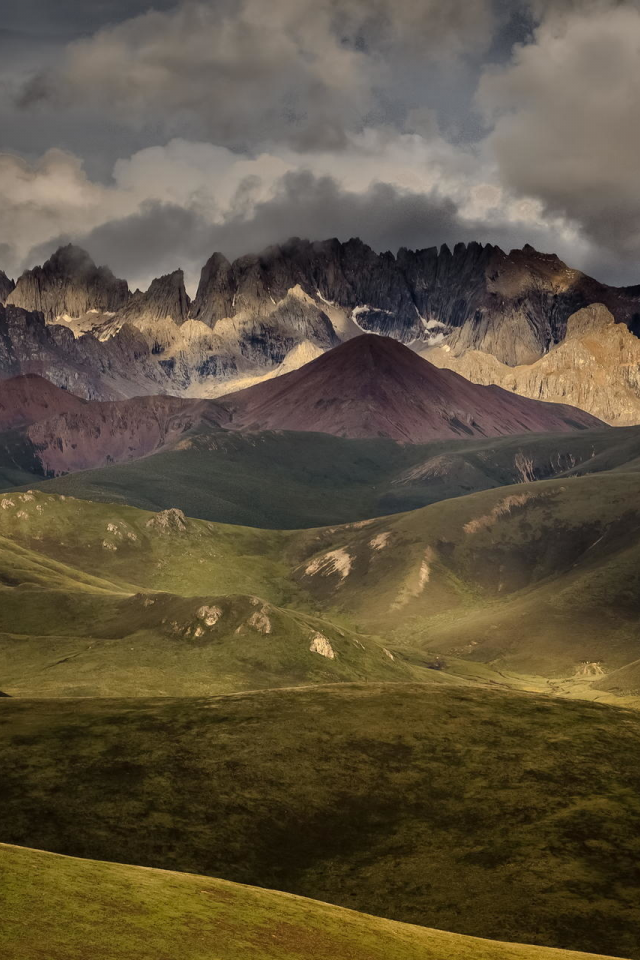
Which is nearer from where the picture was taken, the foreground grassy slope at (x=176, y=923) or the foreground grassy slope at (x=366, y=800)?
the foreground grassy slope at (x=176, y=923)

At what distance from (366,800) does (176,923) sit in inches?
2654

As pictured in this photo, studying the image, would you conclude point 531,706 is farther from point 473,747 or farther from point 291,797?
point 291,797

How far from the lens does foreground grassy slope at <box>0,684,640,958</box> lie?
9781 cm

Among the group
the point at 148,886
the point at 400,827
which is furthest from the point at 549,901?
the point at 148,886

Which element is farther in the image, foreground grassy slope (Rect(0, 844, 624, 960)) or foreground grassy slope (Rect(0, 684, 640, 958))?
foreground grassy slope (Rect(0, 684, 640, 958))

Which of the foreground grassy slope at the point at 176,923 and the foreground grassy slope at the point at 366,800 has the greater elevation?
the foreground grassy slope at the point at 176,923

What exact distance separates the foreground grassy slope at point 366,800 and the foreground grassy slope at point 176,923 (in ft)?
75.7

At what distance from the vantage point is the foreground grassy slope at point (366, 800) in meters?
97.8

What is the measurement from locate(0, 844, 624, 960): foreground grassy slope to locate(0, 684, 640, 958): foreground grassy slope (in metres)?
23.1

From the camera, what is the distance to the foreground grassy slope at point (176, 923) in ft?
175

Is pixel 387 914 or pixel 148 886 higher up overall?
pixel 148 886

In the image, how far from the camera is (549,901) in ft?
311

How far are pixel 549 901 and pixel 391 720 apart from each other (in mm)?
61452

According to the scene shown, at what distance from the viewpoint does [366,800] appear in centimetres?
12356
